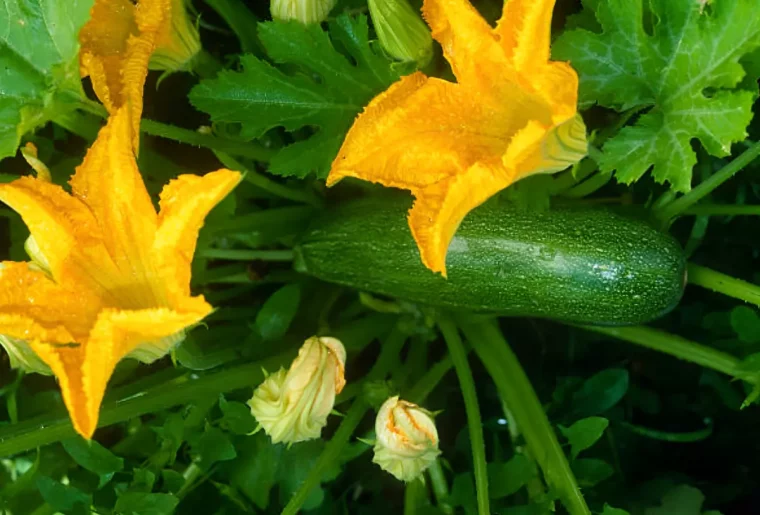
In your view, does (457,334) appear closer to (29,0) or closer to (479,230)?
(479,230)

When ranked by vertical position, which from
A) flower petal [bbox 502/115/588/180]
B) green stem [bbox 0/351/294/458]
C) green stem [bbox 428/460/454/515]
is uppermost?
flower petal [bbox 502/115/588/180]

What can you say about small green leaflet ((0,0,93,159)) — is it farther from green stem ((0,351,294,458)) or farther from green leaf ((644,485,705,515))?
green leaf ((644,485,705,515))

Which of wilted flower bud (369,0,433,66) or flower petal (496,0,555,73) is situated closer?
flower petal (496,0,555,73)

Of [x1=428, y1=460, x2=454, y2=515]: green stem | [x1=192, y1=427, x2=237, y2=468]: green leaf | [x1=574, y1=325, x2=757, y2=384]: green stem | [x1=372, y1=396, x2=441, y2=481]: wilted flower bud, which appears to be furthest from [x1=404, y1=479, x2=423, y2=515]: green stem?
[x1=574, y1=325, x2=757, y2=384]: green stem

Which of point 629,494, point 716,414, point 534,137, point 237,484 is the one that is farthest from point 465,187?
point 716,414

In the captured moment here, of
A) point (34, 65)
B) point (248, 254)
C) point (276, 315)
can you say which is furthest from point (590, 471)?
point (34, 65)

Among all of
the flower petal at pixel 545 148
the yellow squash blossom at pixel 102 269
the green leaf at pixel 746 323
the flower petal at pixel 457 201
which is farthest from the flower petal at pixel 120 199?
the green leaf at pixel 746 323
